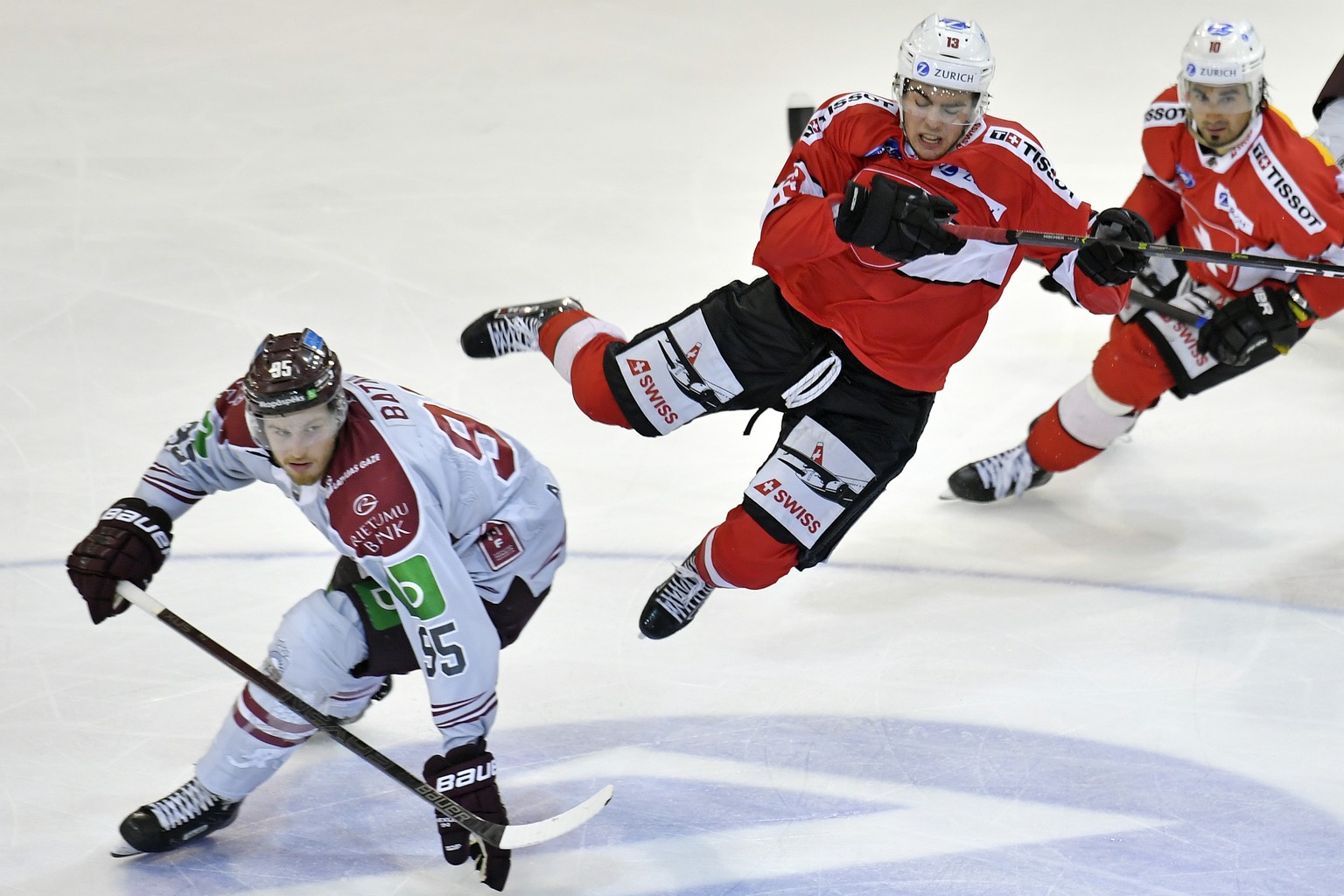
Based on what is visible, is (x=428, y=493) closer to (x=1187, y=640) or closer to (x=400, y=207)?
(x=1187, y=640)

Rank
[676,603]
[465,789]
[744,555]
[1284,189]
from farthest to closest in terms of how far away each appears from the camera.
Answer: [1284,189] → [676,603] → [744,555] → [465,789]

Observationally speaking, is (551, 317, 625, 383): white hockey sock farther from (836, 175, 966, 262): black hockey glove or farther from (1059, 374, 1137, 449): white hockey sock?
(1059, 374, 1137, 449): white hockey sock

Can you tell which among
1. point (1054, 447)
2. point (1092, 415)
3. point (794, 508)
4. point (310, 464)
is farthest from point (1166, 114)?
point (310, 464)

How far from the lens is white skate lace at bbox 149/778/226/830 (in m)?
2.57

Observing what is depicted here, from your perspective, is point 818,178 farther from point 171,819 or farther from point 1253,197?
point 171,819

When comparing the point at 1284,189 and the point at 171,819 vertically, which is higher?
the point at 1284,189

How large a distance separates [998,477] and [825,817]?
56.5 inches

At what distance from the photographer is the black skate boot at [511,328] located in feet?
11.4

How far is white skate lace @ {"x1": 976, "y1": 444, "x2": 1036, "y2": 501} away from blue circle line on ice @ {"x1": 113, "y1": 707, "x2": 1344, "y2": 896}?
102 centimetres

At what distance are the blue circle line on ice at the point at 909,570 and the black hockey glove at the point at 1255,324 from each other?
59 cm

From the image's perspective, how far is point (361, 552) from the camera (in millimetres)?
2359

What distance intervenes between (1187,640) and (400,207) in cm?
313

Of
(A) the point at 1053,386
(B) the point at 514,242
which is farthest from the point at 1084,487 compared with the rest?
(B) the point at 514,242

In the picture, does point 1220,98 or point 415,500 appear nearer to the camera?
point 415,500
